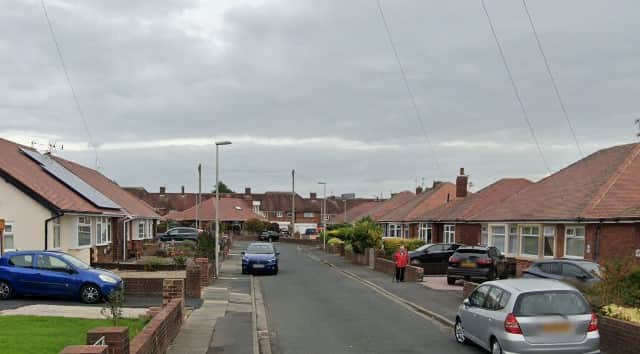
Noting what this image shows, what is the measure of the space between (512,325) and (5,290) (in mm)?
13513

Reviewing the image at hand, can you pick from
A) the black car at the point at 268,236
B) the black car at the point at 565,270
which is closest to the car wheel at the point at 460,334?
the black car at the point at 565,270

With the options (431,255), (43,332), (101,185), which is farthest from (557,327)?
(101,185)

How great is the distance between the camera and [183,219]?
84000 millimetres

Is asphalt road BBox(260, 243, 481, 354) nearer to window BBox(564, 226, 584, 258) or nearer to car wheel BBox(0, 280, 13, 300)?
car wheel BBox(0, 280, 13, 300)

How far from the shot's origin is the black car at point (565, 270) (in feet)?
57.2

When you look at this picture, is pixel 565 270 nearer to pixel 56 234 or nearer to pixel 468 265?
pixel 468 265

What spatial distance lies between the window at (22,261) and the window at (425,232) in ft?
108

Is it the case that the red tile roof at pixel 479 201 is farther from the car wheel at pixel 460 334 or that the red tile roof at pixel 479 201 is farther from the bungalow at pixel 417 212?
the car wheel at pixel 460 334

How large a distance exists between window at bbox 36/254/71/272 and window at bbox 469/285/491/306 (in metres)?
11.0

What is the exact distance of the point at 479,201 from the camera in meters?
41.3

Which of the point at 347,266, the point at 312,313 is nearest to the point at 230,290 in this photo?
the point at 312,313

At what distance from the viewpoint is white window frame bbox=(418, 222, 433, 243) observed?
155 ft

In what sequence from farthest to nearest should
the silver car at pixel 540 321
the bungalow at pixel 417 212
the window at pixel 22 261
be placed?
the bungalow at pixel 417 212 < the window at pixel 22 261 < the silver car at pixel 540 321

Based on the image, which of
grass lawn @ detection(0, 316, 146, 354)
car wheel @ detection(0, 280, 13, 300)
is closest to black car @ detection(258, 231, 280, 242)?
car wheel @ detection(0, 280, 13, 300)
